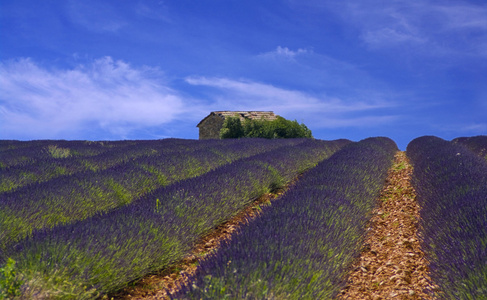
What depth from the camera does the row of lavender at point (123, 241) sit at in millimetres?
2471

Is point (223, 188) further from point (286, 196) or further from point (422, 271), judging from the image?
point (422, 271)

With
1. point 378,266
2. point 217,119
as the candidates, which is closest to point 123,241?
point 378,266

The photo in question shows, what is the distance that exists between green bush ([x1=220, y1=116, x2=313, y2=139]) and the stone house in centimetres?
263

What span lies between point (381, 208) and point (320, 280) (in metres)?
3.88

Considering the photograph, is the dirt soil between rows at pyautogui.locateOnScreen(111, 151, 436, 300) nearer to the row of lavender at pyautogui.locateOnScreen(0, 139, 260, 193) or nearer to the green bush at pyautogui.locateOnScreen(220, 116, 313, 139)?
the row of lavender at pyautogui.locateOnScreen(0, 139, 260, 193)

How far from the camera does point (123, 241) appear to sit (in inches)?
115

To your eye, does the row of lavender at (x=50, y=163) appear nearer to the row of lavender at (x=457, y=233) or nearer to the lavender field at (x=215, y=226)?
the lavender field at (x=215, y=226)

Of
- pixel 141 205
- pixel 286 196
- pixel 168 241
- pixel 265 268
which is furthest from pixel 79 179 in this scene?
pixel 265 268

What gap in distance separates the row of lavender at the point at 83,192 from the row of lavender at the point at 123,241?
73cm

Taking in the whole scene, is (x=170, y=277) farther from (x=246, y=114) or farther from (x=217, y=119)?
(x=246, y=114)

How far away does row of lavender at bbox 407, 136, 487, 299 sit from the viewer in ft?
7.73

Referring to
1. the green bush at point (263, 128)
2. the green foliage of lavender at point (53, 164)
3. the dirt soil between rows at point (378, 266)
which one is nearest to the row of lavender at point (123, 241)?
the dirt soil between rows at point (378, 266)

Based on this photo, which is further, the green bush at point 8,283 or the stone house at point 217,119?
the stone house at point 217,119

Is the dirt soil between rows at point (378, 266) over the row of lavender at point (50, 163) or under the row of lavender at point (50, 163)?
under
